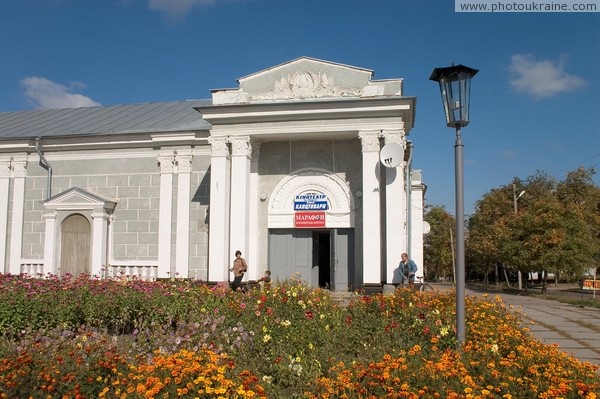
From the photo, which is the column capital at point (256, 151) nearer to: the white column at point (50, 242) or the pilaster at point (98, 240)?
the pilaster at point (98, 240)

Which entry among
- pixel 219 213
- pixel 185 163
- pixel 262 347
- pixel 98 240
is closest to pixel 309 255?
pixel 219 213

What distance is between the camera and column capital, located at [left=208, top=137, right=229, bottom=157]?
14992mm

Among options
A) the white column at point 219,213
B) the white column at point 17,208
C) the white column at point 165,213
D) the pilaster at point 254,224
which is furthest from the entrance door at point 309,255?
the white column at point 17,208

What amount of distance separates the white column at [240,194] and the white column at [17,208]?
8312mm

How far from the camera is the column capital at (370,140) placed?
46.5ft

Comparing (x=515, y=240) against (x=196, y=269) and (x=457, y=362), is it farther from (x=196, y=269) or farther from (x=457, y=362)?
(x=457, y=362)

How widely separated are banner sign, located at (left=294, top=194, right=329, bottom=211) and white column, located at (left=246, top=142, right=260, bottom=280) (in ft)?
4.33

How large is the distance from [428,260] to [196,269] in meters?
48.8

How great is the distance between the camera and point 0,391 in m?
4.16

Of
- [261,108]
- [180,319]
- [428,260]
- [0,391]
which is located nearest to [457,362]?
[0,391]

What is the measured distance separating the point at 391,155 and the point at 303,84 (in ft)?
11.4

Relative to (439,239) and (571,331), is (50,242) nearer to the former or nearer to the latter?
(571,331)

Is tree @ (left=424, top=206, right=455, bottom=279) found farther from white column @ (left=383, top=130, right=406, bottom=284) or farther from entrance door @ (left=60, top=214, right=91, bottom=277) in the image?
entrance door @ (left=60, top=214, right=91, bottom=277)

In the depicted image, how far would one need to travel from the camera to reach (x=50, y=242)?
55.1 ft
